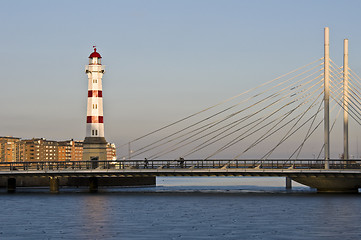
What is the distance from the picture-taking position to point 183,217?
60188mm

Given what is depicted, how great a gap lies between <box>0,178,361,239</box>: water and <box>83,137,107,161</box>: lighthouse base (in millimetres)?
26255

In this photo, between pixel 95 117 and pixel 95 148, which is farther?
pixel 95 148

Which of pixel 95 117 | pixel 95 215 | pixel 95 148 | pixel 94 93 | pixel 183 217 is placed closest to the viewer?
pixel 183 217

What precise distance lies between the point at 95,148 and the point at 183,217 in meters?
53.4

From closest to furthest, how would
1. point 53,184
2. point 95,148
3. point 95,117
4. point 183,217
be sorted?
point 183,217 < point 53,184 < point 95,117 < point 95,148

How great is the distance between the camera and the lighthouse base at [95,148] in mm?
111188

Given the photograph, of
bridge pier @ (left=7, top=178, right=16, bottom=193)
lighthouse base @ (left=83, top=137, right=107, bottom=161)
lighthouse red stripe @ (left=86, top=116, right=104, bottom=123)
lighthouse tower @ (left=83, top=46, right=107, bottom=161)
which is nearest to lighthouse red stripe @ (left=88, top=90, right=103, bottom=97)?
lighthouse tower @ (left=83, top=46, right=107, bottom=161)

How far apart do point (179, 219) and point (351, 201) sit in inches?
879

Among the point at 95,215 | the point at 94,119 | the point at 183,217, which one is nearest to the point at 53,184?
the point at 94,119

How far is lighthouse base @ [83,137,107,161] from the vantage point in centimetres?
11119

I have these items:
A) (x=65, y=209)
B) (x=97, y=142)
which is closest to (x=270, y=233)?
(x=65, y=209)

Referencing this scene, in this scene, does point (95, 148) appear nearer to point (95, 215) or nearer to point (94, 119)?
point (94, 119)

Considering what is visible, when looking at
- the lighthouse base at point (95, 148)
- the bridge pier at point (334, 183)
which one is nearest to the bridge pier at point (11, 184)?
the lighthouse base at point (95, 148)

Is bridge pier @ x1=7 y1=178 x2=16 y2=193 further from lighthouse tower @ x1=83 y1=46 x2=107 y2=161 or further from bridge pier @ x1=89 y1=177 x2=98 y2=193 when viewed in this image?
lighthouse tower @ x1=83 y1=46 x2=107 y2=161
